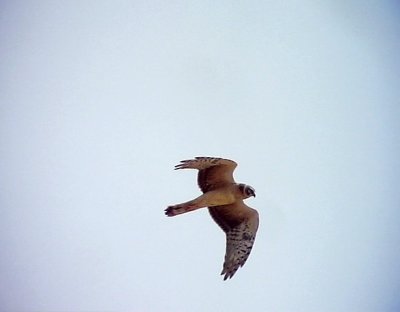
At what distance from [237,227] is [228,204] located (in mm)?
238

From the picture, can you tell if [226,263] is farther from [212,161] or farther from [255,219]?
[212,161]

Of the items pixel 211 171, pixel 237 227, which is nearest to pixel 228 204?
pixel 237 227

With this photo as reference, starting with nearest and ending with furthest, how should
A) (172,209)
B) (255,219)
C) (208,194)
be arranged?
(172,209) < (208,194) < (255,219)

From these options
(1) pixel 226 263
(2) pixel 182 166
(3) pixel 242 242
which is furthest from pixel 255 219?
(2) pixel 182 166

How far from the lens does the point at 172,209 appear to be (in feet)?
10.5

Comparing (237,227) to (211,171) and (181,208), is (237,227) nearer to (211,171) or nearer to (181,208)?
(211,171)

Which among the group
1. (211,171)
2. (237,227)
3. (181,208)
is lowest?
(237,227)

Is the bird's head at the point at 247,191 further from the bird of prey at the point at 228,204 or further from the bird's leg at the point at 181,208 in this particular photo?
the bird's leg at the point at 181,208

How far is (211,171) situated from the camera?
3.56m

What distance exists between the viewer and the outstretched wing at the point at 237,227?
3.48 meters

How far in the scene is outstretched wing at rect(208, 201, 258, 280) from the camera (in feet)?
11.4

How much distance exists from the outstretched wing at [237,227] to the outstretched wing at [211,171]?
0.24 meters

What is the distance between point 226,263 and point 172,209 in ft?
2.39

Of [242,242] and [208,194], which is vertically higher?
[208,194]
